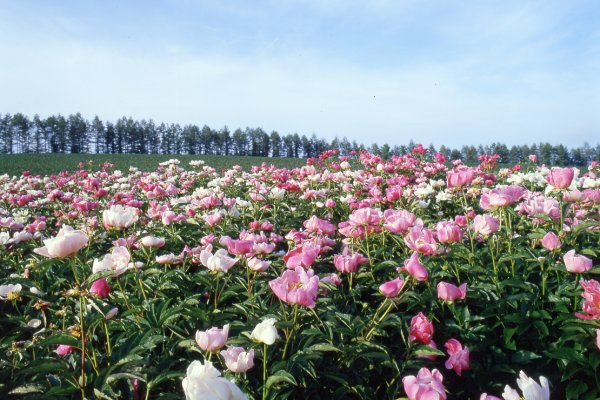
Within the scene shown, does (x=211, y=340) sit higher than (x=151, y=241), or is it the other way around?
(x=151, y=241)

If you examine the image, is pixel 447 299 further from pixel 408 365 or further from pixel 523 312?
pixel 523 312

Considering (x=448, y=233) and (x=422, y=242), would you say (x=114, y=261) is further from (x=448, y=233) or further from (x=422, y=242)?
(x=448, y=233)

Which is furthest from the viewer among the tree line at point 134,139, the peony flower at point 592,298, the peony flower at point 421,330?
the tree line at point 134,139

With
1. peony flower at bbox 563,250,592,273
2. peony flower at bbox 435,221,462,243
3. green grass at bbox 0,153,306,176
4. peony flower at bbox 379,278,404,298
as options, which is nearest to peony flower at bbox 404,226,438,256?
peony flower at bbox 435,221,462,243

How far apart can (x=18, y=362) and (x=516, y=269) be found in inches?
103

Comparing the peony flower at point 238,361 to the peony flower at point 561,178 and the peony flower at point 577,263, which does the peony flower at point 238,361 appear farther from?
the peony flower at point 561,178

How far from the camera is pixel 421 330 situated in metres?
1.65

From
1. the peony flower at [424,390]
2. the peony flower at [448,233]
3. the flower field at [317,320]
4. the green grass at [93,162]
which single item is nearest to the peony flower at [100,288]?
the flower field at [317,320]

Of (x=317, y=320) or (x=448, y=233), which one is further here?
(x=448, y=233)

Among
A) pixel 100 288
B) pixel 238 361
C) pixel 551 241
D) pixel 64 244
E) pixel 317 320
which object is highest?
pixel 64 244

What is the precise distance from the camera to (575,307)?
76.4 inches

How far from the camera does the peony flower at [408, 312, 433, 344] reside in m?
1.64

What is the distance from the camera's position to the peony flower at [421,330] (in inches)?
64.7

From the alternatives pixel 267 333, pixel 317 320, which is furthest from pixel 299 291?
pixel 317 320
